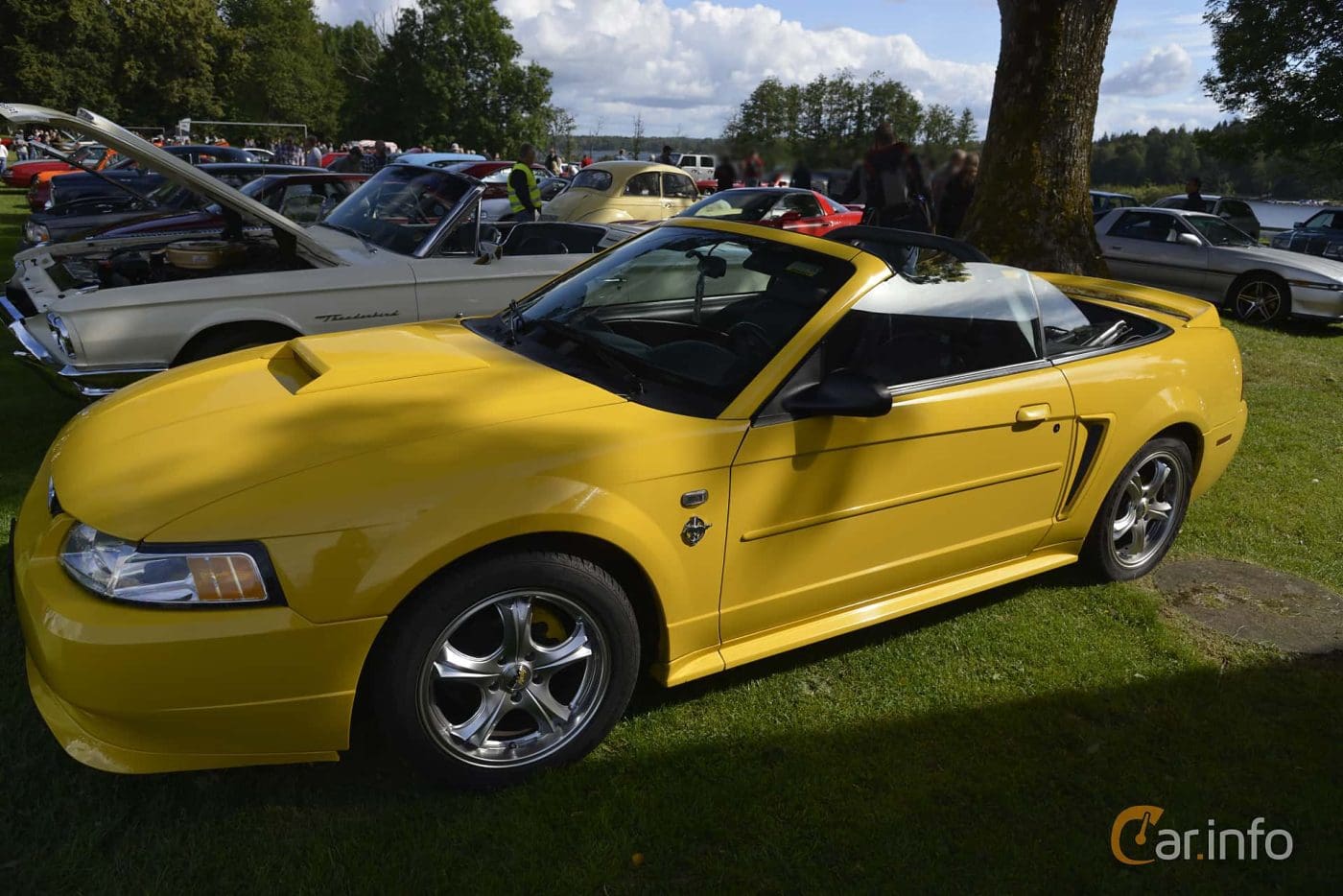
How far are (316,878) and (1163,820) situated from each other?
2.38m

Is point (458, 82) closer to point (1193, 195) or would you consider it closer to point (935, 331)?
point (1193, 195)

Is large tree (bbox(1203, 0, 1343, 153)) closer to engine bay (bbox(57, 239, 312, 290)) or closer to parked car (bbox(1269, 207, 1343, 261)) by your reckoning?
parked car (bbox(1269, 207, 1343, 261))

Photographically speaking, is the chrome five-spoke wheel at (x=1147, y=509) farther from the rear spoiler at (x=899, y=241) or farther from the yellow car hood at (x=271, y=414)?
the yellow car hood at (x=271, y=414)

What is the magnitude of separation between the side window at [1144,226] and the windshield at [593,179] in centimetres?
778

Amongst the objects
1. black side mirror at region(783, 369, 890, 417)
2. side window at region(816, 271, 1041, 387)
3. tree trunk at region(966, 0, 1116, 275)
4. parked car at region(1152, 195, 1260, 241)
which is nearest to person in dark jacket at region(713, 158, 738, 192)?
tree trunk at region(966, 0, 1116, 275)

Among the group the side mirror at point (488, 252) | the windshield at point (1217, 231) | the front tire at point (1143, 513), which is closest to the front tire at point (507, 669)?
the front tire at point (1143, 513)

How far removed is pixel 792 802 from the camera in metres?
2.65

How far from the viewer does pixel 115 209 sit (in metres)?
11.1

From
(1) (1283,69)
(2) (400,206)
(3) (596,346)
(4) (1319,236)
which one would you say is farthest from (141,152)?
(1) (1283,69)

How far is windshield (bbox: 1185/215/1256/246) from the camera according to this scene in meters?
12.0

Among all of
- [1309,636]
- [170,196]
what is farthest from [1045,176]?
[170,196]

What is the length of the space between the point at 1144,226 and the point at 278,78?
2406 inches

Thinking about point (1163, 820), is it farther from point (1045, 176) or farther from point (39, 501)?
point (1045, 176)

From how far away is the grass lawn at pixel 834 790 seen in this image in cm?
233
